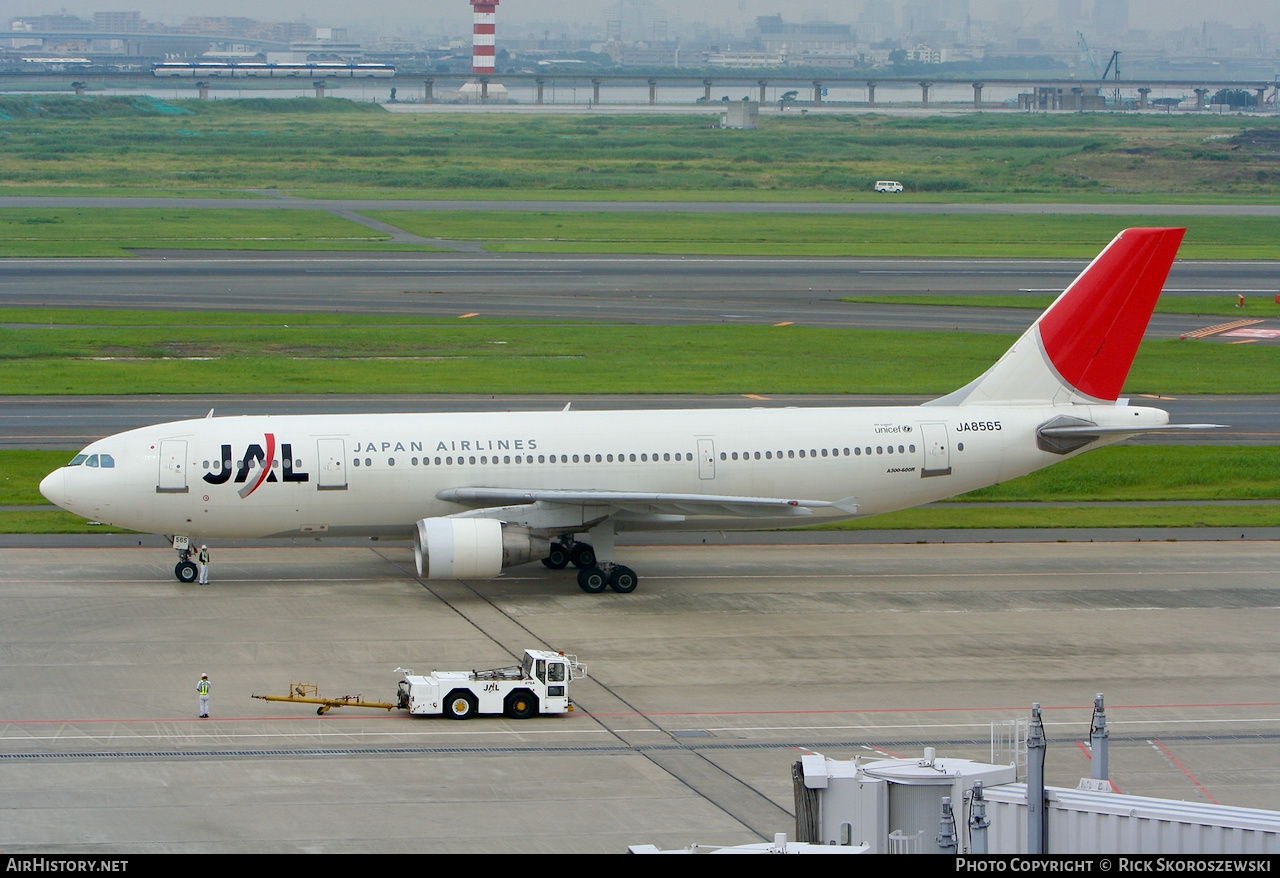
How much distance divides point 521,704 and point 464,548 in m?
8.96

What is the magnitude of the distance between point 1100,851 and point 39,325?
7739 cm

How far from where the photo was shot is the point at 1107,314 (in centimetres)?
4572

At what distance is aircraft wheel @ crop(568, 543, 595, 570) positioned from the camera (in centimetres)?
4312

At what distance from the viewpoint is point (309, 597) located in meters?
40.9

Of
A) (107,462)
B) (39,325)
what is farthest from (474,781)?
(39,325)

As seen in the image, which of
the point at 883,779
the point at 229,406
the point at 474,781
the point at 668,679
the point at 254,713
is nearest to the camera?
the point at 883,779

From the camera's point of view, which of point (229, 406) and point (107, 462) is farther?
point (229, 406)

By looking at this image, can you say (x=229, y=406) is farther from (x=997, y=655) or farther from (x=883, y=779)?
(x=883, y=779)

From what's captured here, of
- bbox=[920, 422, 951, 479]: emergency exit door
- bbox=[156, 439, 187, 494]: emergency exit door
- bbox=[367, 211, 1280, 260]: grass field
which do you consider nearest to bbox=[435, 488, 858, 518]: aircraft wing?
bbox=[920, 422, 951, 479]: emergency exit door

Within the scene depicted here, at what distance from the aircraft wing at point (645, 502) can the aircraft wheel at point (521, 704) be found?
10.2 m

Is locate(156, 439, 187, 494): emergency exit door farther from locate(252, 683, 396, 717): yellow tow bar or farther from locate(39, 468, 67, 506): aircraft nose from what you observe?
locate(252, 683, 396, 717): yellow tow bar

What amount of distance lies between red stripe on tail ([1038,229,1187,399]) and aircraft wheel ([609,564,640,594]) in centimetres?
1442

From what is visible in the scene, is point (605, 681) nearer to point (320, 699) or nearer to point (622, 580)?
point (320, 699)

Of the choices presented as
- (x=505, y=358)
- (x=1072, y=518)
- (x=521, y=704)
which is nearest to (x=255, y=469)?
(x=521, y=704)
